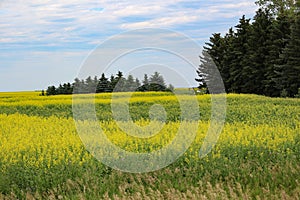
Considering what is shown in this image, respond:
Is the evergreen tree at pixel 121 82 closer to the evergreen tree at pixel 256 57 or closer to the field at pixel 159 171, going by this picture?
the field at pixel 159 171

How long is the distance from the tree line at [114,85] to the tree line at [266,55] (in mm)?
7955

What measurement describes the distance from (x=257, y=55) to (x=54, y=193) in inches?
1558

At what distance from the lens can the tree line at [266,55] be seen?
4159cm

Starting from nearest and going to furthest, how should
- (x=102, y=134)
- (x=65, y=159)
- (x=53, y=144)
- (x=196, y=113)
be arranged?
(x=65, y=159), (x=53, y=144), (x=102, y=134), (x=196, y=113)

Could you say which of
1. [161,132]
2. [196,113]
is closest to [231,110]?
[196,113]

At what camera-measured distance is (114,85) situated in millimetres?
41781

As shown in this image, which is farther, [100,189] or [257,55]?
[257,55]

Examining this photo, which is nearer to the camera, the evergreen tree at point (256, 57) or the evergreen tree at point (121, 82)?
the evergreen tree at point (121, 82)

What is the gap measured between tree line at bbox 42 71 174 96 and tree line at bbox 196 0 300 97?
7955 millimetres

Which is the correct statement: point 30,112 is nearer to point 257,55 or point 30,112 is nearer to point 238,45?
point 257,55

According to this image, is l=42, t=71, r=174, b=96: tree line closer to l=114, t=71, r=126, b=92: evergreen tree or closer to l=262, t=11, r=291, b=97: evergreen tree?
l=114, t=71, r=126, b=92: evergreen tree

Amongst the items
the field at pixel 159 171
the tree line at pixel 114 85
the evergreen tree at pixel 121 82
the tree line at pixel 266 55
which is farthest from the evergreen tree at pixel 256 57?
the field at pixel 159 171

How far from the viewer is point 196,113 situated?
19.8m

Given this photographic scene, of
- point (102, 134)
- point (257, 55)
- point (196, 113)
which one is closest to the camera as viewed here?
point (102, 134)
